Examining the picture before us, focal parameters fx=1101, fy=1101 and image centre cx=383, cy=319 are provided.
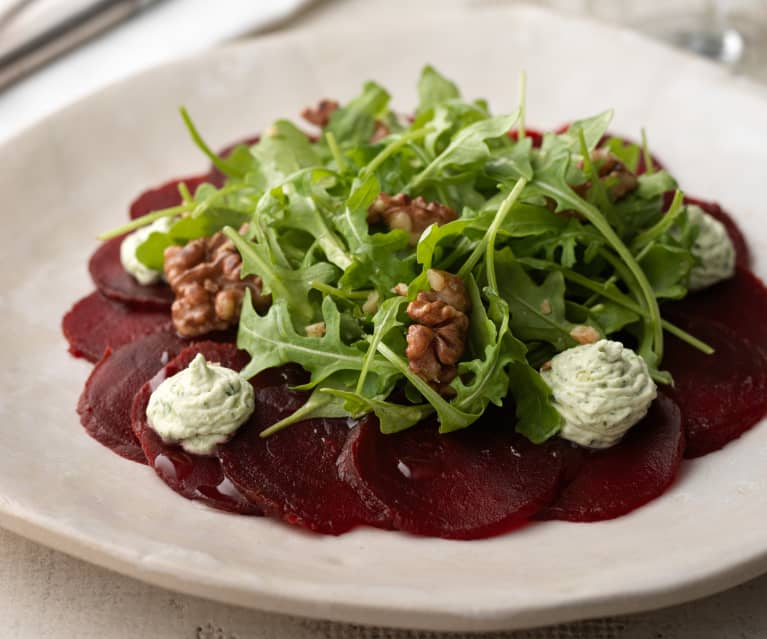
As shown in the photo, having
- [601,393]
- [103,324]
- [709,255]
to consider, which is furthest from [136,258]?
[709,255]

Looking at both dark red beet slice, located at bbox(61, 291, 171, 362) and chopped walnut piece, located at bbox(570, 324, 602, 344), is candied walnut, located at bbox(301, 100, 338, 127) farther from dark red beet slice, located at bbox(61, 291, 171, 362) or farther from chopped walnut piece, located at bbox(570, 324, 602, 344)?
chopped walnut piece, located at bbox(570, 324, 602, 344)

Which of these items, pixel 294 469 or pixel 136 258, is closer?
pixel 294 469

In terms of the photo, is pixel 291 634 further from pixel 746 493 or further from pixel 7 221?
pixel 7 221

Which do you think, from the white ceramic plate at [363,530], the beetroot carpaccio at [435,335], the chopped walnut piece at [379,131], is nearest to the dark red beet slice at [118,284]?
the beetroot carpaccio at [435,335]

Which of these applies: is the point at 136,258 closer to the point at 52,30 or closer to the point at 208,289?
the point at 208,289

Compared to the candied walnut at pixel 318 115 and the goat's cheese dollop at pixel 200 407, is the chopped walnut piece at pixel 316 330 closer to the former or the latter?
the goat's cheese dollop at pixel 200 407

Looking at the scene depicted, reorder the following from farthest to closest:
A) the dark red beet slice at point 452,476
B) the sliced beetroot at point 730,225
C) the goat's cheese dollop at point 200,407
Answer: the sliced beetroot at point 730,225 < the goat's cheese dollop at point 200,407 < the dark red beet slice at point 452,476
